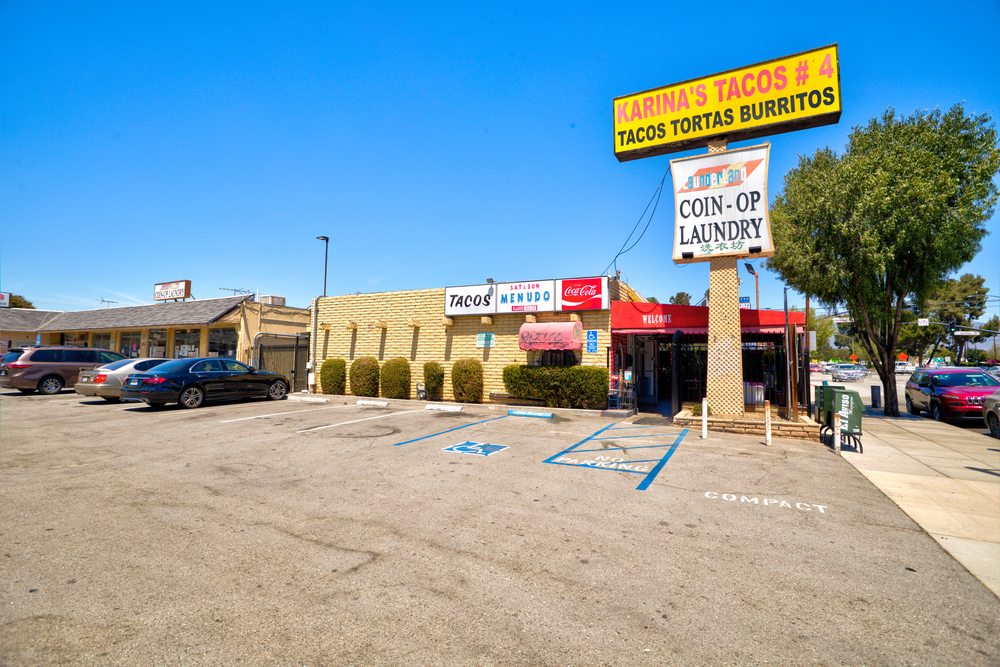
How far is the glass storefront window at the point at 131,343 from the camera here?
98.7 feet

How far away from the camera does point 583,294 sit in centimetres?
1619

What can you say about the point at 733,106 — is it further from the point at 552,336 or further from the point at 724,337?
the point at 552,336

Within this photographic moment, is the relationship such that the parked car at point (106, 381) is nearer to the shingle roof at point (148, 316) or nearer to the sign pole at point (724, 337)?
the shingle roof at point (148, 316)

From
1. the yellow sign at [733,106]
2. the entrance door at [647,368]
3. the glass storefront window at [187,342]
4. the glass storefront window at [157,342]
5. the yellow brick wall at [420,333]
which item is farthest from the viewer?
the glass storefront window at [157,342]

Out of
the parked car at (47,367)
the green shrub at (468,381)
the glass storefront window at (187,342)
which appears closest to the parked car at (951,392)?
the green shrub at (468,381)

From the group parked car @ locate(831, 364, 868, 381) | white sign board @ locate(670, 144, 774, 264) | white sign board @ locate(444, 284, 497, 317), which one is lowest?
parked car @ locate(831, 364, 868, 381)

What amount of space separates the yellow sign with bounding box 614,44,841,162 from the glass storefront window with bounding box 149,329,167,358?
28.9 m

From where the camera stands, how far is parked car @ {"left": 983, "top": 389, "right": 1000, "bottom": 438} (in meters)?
11.8

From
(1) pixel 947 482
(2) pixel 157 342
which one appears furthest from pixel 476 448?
(2) pixel 157 342

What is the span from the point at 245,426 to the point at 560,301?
1038 centimetres

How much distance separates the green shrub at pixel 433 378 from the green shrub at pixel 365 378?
8.65 ft

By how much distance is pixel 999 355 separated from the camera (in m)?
72.6

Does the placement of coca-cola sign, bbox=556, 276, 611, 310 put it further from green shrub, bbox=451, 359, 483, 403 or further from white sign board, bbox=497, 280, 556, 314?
green shrub, bbox=451, 359, 483, 403

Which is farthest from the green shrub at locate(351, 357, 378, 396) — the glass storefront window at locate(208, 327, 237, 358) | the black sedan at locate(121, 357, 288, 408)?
the glass storefront window at locate(208, 327, 237, 358)
